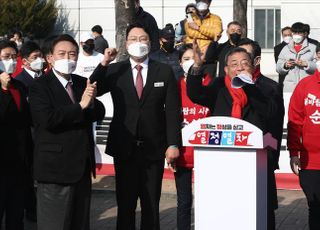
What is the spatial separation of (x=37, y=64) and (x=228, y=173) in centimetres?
426

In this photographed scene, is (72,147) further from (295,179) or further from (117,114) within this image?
(295,179)

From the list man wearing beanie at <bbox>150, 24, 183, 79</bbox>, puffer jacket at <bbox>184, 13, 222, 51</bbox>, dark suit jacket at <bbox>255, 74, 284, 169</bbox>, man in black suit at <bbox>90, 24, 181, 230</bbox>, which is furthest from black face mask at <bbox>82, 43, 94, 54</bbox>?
dark suit jacket at <bbox>255, 74, 284, 169</bbox>

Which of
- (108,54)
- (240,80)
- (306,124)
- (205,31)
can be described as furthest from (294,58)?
(240,80)

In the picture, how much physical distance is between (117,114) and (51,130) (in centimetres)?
90

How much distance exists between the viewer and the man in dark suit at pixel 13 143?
757 centimetres

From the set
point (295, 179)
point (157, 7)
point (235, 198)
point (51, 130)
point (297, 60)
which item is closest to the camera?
point (235, 198)

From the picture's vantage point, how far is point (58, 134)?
666 cm

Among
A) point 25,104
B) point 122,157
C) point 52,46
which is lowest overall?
point 122,157

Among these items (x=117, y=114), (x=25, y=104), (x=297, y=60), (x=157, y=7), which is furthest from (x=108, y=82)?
(x=157, y=7)

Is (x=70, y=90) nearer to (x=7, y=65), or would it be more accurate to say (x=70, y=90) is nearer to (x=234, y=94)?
(x=7, y=65)

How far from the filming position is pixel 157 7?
30.0 meters

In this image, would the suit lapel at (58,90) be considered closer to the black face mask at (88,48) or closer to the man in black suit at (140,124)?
the man in black suit at (140,124)

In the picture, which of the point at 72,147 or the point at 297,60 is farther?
the point at 297,60

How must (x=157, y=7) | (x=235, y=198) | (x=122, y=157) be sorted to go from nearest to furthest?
(x=235, y=198)
(x=122, y=157)
(x=157, y=7)
